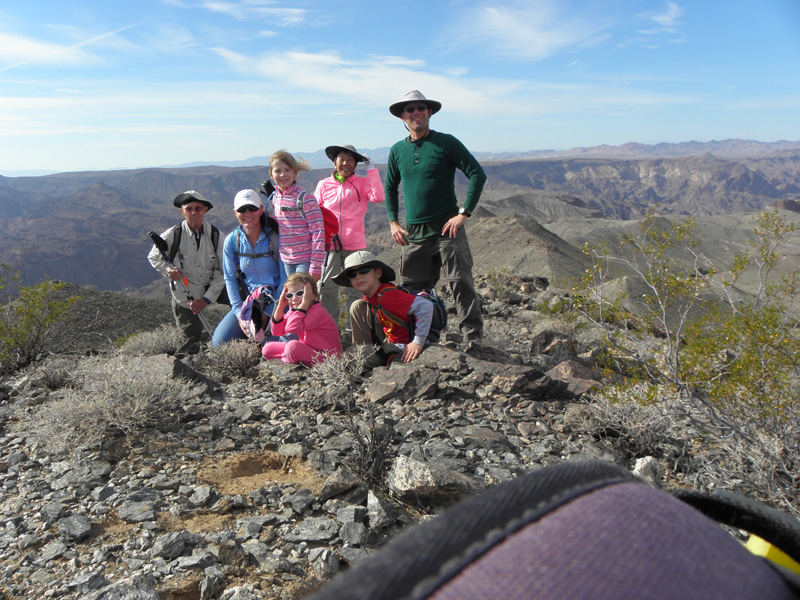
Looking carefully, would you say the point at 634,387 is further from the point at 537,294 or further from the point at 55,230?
the point at 55,230

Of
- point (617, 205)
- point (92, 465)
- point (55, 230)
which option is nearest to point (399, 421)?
point (92, 465)

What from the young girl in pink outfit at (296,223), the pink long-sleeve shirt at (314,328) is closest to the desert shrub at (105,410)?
the pink long-sleeve shirt at (314,328)

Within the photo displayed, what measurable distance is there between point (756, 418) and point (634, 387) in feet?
2.43

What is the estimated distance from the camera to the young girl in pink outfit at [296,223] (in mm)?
5254

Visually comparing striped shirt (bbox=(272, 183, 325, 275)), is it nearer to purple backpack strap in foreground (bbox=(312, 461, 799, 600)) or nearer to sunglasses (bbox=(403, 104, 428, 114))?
sunglasses (bbox=(403, 104, 428, 114))

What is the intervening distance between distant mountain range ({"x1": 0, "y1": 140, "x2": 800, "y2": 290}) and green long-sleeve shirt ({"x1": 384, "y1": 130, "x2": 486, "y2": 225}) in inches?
77.2

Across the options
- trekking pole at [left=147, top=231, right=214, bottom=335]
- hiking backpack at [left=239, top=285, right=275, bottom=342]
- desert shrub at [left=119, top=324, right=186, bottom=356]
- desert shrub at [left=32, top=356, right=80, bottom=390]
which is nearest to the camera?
desert shrub at [left=32, top=356, right=80, bottom=390]

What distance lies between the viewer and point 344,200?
5.68 m

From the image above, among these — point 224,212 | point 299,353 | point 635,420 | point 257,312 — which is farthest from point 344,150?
point 224,212

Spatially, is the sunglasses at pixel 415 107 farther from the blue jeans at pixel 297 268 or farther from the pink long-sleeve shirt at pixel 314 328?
the pink long-sleeve shirt at pixel 314 328

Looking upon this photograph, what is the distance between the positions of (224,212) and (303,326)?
455 feet

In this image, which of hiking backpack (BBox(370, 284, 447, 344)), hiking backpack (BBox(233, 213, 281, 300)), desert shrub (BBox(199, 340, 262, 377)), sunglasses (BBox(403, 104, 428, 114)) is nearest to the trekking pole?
hiking backpack (BBox(233, 213, 281, 300))

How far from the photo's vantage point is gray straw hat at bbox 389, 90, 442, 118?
496 centimetres

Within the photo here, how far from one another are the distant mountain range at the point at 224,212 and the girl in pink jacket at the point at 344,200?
3.14 meters
